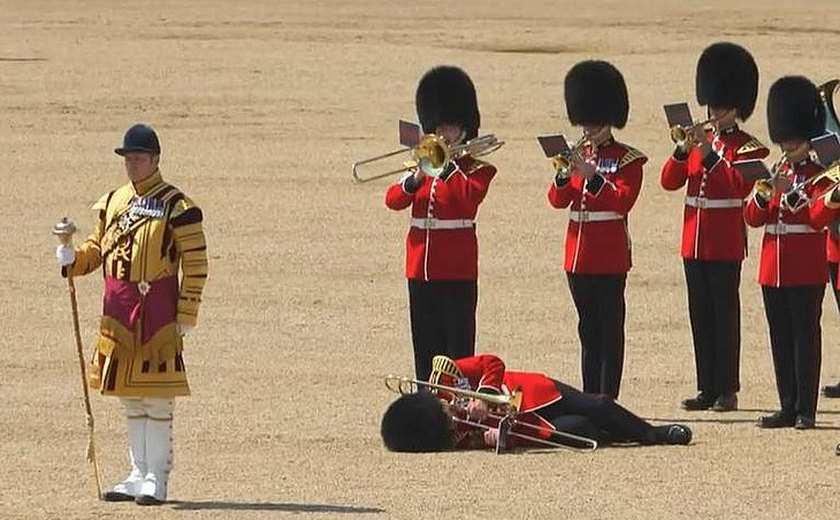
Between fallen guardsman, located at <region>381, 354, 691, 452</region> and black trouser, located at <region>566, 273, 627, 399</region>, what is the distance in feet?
2.80

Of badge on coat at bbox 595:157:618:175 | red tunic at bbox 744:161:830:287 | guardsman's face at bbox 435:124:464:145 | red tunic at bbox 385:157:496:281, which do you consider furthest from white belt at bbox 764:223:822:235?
guardsman's face at bbox 435:124:464:145

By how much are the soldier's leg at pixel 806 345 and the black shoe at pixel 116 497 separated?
10.8 feet

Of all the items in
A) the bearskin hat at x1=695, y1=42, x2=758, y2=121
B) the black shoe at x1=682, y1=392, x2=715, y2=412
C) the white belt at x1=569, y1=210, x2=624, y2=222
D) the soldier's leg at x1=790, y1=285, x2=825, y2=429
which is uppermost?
the bearskin hat at x1=695, y1=42, x2=758, y2=121

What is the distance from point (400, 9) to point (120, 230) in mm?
23117

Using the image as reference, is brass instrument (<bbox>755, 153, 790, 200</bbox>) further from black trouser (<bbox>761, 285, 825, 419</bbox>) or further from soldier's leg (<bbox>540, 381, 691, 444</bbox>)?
soldier's leg (<bbox>540, 381, 691, 444</bbox>)

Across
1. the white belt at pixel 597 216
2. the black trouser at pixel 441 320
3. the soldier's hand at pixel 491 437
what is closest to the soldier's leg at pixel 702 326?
the white belt at pixel 597 216

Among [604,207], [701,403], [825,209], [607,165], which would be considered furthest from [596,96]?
[825,209]

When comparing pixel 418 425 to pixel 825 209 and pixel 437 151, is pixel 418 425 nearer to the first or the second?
pixel 437 151

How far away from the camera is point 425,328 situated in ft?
38.6

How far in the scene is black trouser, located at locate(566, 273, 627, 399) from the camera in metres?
11.9

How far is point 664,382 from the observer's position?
42.9ft

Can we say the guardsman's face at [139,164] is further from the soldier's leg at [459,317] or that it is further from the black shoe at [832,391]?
the black shoe at [832,391]

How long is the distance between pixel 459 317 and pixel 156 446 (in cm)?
242

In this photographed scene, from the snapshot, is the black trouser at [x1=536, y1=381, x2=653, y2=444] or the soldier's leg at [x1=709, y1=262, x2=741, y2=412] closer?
the black trouser at [x1=536, y1=381, x2=653, y2=444]
